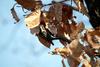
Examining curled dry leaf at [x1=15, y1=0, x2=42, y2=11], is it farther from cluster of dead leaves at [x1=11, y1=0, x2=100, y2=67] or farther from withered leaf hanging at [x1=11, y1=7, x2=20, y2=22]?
withered leaf hanging at [x1=11, y1=7, x2=20, y2=22]

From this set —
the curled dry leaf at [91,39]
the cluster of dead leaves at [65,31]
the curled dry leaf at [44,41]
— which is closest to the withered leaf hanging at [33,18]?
the cluster of dead leaves at [65,31]

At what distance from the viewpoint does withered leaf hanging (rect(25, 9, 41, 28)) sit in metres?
2.39

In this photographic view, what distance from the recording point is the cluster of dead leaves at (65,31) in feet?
7.55

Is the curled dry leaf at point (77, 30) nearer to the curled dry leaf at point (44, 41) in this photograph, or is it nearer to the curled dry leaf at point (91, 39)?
the curled dry leaf at point (91, 39)

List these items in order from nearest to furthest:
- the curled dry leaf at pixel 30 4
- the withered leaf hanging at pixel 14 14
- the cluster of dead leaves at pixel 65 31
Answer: the cluster of dead leaves at pixel 65 31 < the curled dry leaf at pixel 30 4 < the withered leaf hanging at pixel 14 14

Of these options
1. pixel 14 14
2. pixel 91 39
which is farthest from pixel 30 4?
pixel 91 39

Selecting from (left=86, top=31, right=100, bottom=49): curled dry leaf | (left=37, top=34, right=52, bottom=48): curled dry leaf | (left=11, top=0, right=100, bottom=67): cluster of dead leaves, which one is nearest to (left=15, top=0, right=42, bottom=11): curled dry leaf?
(left=11, top=0, right=100, bottom=67): cluster of dead leaves

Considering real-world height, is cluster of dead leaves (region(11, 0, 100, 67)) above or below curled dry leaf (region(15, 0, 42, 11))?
below

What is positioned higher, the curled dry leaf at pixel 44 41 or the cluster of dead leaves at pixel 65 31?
the cluster of dead leaves at pixel 65 31

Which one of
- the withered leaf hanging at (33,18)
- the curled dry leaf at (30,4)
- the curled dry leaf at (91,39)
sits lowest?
the curled dry leaf at (91,39)

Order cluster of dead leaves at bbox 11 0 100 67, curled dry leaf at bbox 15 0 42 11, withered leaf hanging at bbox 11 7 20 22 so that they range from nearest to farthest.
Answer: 1. cluster of dead leaves at bbox 11 0 100 67
2. curled dry leaf at bbox 15 0 42 11
3. withered leaf hanging at bbox 11 7 20 22

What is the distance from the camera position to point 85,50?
231cm

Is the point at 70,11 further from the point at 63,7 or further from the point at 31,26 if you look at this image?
the point at 31,26

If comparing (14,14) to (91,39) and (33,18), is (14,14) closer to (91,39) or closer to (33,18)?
(33,18)
